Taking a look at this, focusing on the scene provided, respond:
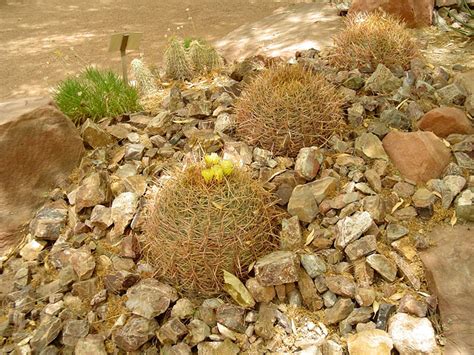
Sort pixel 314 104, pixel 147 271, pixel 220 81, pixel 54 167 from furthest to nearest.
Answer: pixel 220 81
pixel 54 167
pixel 314 104
pixel 147 271

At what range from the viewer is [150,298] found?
8.47ft

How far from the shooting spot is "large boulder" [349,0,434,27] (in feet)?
17.3

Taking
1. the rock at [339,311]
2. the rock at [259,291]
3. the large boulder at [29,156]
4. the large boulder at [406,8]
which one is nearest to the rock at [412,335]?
the rock at [339,311]

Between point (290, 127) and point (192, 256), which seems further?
point (290, 127)

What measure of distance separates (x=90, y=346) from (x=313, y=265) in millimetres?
1196

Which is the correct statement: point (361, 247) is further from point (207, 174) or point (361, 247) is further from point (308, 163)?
point (207, 174)

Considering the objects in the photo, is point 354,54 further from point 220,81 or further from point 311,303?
point 311,303

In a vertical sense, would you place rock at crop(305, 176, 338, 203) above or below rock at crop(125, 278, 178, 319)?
above

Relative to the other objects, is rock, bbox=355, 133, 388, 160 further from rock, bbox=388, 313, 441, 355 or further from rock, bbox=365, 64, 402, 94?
rock, bbox=388, 313, 441, 355

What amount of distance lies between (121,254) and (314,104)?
152 cm

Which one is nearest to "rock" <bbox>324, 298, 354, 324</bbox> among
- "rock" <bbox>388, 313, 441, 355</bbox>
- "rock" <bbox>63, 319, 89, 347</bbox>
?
"rock" <bbox>388, 313, 441, 355</bbox>

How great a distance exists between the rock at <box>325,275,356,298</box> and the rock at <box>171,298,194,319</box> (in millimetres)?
711

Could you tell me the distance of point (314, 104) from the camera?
3244mm

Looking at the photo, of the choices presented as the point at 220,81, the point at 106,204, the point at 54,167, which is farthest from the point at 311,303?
the point at 220,81
